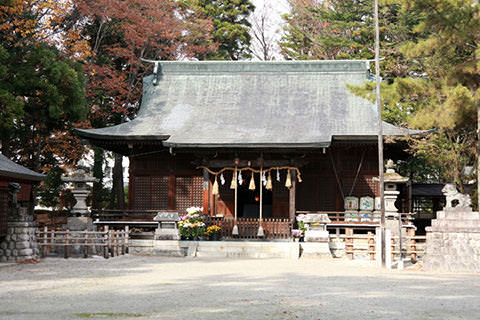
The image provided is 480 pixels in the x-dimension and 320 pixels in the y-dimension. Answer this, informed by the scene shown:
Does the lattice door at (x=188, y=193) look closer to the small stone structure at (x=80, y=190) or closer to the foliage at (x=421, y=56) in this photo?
the small stone structure at (x=80, y=190)

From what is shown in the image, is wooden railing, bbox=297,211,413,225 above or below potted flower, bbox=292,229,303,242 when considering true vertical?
above

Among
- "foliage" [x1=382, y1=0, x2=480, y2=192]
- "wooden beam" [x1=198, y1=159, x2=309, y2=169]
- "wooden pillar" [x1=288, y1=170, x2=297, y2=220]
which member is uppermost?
"foliage" [x1=382, y1=0, x2=480, y2=192]

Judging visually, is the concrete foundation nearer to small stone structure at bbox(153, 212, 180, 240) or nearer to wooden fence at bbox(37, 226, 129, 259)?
small stone structure at bbox(153, 212, 180, 240)

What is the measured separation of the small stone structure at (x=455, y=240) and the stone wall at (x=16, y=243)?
39.1 ft

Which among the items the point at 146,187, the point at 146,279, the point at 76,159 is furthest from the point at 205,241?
the point at 76,159

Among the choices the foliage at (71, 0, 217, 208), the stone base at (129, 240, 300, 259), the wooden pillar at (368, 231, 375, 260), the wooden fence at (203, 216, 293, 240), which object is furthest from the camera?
the foliage at (71, 0, 217, 208)

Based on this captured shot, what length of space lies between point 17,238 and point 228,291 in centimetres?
872

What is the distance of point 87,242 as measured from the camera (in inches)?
758

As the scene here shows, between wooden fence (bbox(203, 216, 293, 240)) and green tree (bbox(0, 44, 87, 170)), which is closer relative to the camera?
wooden fence (bbox(203, 216, 293, 240))

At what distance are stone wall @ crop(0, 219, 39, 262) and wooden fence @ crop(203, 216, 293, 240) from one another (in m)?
6.48

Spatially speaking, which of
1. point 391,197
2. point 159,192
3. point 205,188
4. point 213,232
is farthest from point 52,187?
point 391,197

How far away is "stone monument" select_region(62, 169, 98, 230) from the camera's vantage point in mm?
20672

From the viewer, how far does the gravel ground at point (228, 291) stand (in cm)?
870

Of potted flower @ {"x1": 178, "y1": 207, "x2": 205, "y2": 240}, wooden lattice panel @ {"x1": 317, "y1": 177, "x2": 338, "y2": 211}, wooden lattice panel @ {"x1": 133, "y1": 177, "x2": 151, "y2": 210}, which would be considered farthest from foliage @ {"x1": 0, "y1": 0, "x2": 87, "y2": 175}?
wooden lattice panel @ {"x1": 317, "y1": 177, "x2": 338, "y2": 211}
